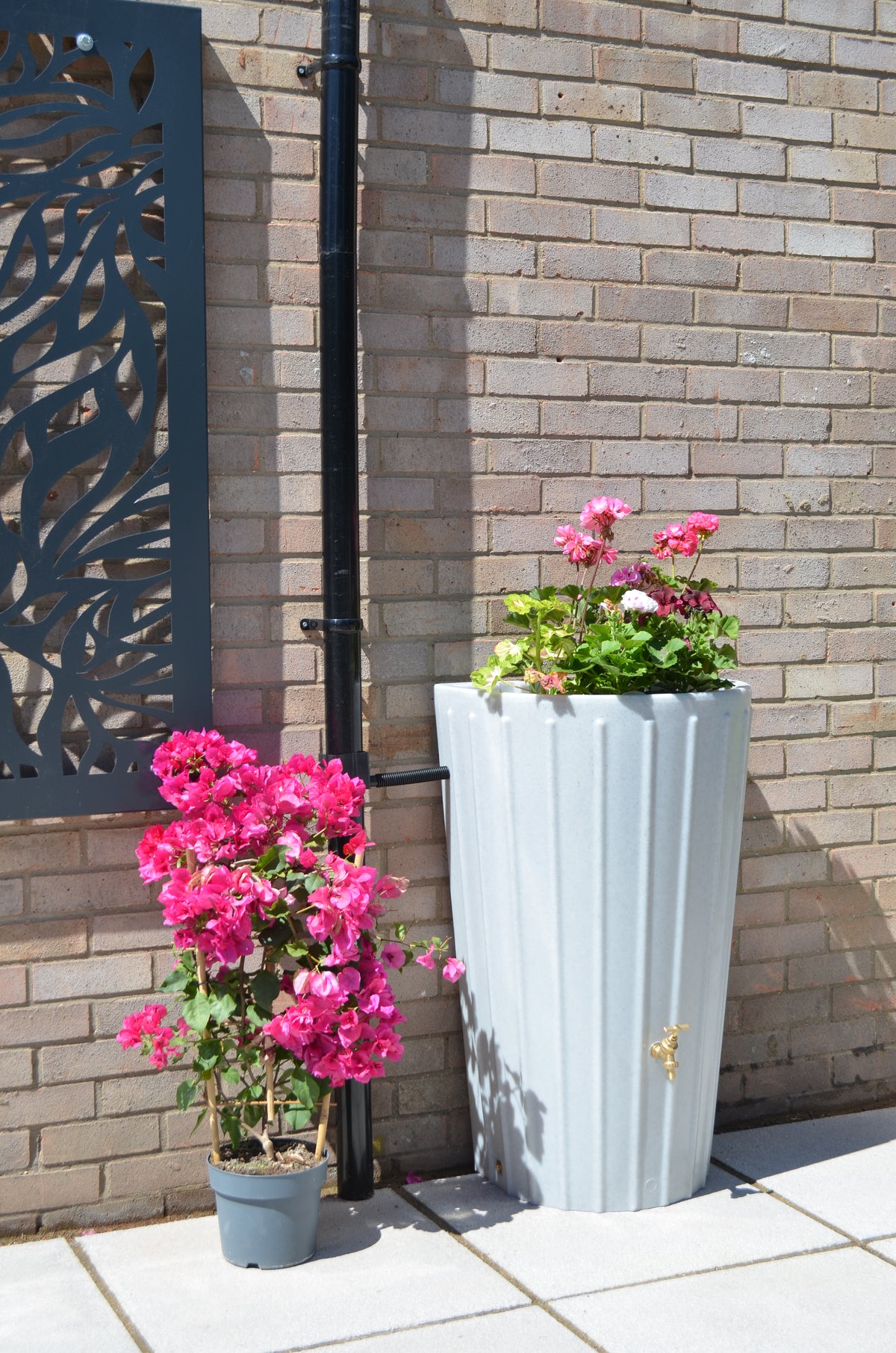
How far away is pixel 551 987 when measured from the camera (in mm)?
2516

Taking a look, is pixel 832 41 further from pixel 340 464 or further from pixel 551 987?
pixel 551 987

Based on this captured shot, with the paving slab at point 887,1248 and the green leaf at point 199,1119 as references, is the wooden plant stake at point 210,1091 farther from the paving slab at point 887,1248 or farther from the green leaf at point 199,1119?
the paving slab at point 887,1248

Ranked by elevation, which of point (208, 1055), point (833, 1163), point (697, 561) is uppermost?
point (697, 561)

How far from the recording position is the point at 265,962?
2389mm

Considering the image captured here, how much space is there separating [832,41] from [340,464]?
161 centimetres

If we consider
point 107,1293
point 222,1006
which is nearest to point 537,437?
point 222,1006

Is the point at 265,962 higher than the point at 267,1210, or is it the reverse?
the point at 265,962

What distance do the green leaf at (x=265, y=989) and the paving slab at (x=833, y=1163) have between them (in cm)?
114

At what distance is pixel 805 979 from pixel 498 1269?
1.14 m

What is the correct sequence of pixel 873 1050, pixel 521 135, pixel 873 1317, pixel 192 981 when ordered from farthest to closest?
pixel 873 1050, pixel 521 135, pixel 192 981, pixel 873 1317

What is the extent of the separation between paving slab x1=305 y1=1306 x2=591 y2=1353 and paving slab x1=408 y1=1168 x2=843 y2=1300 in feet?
0.33

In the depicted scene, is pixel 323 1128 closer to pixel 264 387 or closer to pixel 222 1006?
pixel 222 1006

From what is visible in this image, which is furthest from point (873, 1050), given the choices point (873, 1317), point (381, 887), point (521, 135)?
point (521, 135)

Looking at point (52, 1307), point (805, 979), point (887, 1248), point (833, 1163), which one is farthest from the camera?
point (805, 979)
